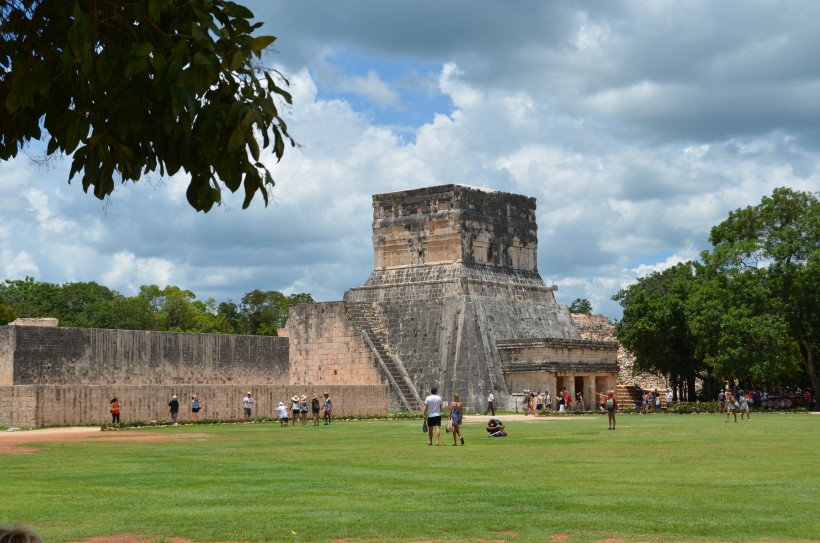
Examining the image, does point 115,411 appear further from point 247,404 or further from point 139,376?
point 139,376

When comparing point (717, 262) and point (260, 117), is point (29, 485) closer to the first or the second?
point (260, 117)

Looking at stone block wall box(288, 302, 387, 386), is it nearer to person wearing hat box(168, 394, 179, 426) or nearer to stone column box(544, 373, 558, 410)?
stone column box(544, 373, 558, 410)

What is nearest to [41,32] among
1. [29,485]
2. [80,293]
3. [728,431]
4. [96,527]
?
[96,527]

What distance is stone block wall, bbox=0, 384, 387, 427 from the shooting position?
97.1 feet

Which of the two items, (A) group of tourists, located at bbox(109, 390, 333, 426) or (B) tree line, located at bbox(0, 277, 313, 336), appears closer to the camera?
(A) group of tourists, located at bbox(109, 390, 333, 426)

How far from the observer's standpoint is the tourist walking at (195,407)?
105 ft

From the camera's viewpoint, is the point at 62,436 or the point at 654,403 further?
the point at 654,403

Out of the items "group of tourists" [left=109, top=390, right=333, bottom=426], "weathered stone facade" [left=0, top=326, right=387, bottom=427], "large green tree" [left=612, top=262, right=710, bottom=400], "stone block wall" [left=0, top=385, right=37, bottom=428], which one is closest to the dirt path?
"stone block wall" [left=0, top=385, right=37, bottom=428]

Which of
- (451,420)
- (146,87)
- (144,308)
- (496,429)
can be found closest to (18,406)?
(496,429)

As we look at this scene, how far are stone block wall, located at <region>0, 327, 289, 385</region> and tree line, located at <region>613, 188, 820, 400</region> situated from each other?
14.5 m

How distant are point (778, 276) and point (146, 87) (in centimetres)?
3843

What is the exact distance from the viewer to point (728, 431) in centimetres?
2491

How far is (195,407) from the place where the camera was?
31.9m

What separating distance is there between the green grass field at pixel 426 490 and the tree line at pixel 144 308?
54.7 meters
